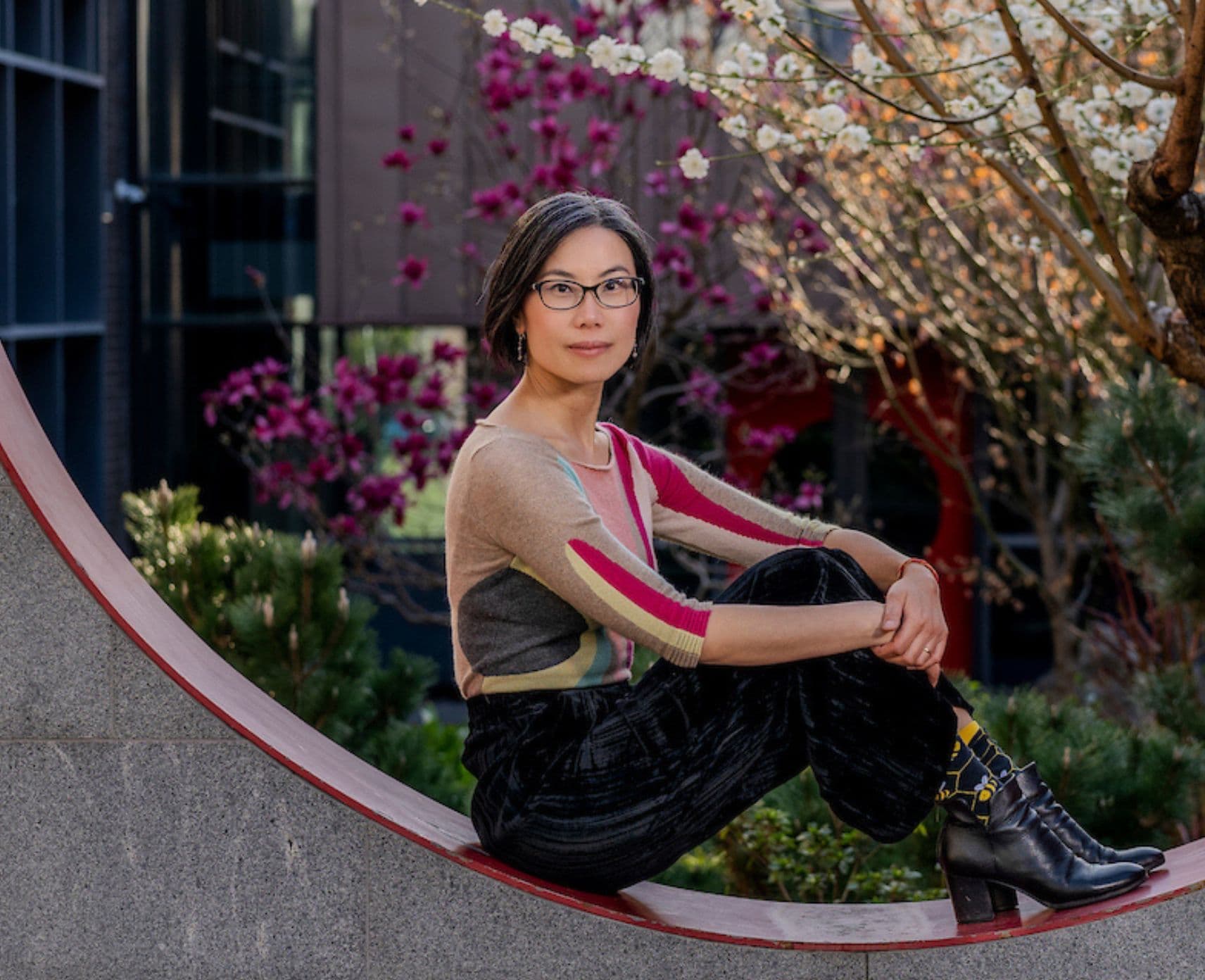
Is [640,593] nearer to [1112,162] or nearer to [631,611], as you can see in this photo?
[631,611]

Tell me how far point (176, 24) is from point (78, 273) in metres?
2.51

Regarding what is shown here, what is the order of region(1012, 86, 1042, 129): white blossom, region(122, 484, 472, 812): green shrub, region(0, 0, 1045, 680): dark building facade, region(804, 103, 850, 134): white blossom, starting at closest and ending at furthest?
region(1012, 86, 1042, 129): white blossom → region(804, 103, 850, 134): white blossom → region(122, 484, 472, 812): green shrub → region(0, 0, 1045, 680): dark building facade

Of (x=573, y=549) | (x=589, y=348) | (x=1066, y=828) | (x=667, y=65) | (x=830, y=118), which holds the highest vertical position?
(x=667, y=65)

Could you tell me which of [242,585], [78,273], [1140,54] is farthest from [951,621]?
[242,585]

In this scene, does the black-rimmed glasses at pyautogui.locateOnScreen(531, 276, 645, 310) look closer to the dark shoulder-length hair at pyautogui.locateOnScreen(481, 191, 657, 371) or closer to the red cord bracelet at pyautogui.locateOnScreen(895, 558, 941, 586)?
the dark shoulder-length hair at pyautogui.locateOnScreen(481, 191, 657, 371)

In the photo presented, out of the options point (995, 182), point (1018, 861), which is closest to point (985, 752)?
point (1018, 861)

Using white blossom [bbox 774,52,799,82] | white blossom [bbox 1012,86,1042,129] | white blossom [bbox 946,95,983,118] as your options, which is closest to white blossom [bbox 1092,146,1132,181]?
white blossom [bbox 1012,86,1042,129]

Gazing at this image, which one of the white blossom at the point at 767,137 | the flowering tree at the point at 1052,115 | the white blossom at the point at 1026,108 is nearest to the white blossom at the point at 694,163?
the flowering tree at the point at 1052,115

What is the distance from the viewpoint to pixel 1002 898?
9.18 ft

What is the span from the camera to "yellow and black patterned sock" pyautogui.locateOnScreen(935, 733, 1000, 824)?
8.71 feet

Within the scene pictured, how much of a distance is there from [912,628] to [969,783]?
33 centimetres

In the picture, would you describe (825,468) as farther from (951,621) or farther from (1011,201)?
(1011,201)

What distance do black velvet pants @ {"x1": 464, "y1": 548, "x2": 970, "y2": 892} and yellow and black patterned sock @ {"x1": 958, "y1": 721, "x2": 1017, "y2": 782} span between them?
0.04 m

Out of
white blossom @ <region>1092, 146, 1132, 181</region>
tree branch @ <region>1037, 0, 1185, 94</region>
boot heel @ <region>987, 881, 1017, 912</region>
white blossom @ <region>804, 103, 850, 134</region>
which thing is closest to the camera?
boot heel @ <region>987, 881, 1017, 912</region>
